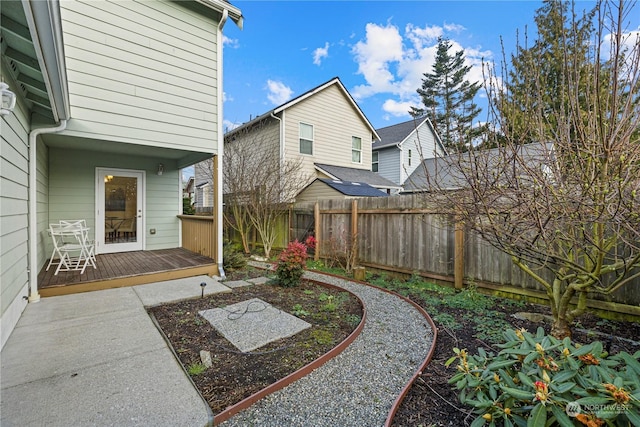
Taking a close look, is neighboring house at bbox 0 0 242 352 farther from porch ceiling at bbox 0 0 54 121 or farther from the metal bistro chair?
the metal bistro chair

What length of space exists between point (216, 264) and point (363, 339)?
3646 mm

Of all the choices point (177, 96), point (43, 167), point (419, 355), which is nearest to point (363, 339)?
point (419, 355)

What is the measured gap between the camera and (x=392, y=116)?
23.7 m

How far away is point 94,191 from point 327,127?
8.83 m

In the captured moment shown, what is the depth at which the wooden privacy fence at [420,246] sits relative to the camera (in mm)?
4305

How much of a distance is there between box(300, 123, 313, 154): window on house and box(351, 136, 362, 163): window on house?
8.43ft

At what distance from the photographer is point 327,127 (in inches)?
489

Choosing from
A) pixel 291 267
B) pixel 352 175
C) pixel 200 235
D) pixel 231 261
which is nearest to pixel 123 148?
pixel 200 235

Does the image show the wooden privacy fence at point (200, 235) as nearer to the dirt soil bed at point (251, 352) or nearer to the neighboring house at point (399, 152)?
the dirt soil bed at point (251, 352)

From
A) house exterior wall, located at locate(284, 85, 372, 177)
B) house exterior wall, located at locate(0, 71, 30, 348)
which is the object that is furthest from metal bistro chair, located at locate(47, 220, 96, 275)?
house exterior wall, located at locate(284, 85, 372, 177)

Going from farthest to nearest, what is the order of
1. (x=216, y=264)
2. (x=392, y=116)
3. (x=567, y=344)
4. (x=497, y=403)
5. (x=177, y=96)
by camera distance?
(x=392, y=116) → (x=216, y=264) → (x=177, y=96) → (x=567, y=344) → (x=497, y=403)

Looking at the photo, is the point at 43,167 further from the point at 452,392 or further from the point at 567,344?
the point at 567,344

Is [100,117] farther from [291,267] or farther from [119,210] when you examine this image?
[291,267]

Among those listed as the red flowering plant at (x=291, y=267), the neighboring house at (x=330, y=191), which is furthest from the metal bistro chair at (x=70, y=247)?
the neighboring house at (x=330, y=191)
